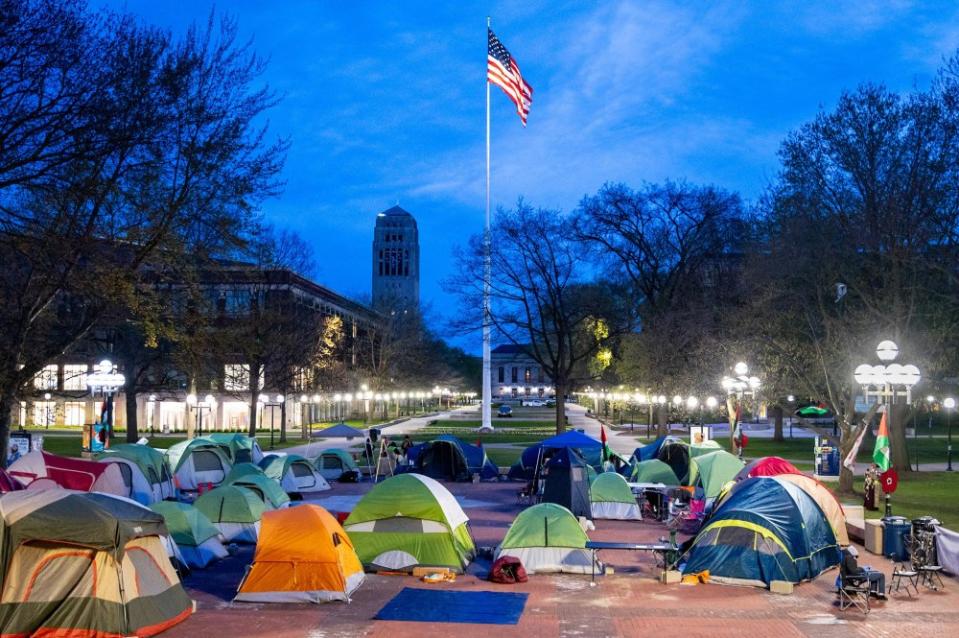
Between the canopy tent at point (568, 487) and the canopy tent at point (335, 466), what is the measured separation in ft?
42.0

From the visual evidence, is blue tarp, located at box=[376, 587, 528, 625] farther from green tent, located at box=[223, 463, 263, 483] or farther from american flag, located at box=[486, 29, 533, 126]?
american flag, located at box=[486, 29, 533, 126]

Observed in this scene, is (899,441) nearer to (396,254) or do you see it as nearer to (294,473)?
(294,473)

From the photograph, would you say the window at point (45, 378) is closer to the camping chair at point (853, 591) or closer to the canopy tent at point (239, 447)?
the canopy tent at point (239, 447)

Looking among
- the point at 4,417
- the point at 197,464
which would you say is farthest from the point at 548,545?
the point at 197,464

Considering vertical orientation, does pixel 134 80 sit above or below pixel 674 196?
below

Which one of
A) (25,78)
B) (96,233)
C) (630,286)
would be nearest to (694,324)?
(630,286)

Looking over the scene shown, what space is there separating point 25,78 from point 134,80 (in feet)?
9.51

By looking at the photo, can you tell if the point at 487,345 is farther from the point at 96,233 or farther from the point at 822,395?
the point at 96,233

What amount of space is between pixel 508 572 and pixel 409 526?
2.26 m

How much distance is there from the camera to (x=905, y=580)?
1814 centimetres

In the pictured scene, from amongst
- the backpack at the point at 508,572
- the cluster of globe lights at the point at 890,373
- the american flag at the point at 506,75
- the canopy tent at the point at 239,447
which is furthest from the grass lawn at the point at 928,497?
the american flag at the point at 506,75

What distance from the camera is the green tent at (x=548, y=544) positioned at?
60.8ft

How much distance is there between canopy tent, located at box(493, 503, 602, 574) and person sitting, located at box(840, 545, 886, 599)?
4.69 metres

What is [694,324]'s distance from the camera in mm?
46125
